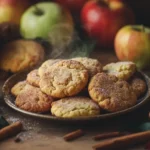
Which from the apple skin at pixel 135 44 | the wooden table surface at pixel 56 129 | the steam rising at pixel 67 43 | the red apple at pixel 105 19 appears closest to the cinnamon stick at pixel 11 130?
the wooden table surface at pixel 56 129

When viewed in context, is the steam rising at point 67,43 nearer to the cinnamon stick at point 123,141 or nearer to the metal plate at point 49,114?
the metal plate at point 49,114

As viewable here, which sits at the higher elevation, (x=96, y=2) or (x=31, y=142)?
(x=96, y=2)

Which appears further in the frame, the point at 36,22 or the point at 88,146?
the point at 36,22

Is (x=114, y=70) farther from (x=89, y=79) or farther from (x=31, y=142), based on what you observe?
(x=31, y=142)

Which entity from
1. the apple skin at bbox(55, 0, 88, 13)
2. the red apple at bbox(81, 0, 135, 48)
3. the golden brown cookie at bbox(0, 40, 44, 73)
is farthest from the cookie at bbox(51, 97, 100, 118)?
the apple skin at bbox(55, 0, 88, 13)

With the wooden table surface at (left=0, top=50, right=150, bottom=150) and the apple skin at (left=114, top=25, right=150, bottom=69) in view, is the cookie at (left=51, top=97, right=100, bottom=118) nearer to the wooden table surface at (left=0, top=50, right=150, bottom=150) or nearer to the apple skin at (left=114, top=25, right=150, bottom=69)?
the wooden table surface at (left=0, top=50, right=150, bottom=150)

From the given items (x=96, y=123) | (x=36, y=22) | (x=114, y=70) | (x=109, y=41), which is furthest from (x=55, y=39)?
(x=96, y=123)
